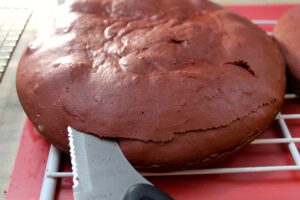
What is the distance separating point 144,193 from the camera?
587 mm

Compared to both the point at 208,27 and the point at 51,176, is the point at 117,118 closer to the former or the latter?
the point at 51,176

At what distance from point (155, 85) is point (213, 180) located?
0.60 feet

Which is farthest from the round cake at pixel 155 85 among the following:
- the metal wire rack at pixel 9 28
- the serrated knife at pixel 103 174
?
the metal wire rack at pixel 9 28

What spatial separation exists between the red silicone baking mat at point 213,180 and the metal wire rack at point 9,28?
0.23 meters

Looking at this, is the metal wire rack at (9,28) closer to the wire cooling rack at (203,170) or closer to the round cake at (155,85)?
the round cake at (155,85)

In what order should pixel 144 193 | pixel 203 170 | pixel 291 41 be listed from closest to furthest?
pixel 144 193 < pixel 203 170 < pixel 291 41

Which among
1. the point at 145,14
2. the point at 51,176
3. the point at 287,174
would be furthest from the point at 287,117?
the point at 51,176

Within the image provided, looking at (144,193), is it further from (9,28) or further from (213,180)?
(9,28)

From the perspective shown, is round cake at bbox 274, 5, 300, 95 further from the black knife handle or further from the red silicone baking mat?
the black knife handle

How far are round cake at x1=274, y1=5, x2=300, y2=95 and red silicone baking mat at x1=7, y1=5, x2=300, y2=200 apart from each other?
0.15 m

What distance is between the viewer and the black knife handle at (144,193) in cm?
58

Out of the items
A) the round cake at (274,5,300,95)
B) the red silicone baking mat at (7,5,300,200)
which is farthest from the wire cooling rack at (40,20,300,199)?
the round cake at (274,5,300,95)

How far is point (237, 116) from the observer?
2.25 ft

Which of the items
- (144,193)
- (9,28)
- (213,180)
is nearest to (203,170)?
(213,180)
